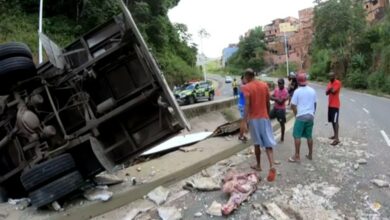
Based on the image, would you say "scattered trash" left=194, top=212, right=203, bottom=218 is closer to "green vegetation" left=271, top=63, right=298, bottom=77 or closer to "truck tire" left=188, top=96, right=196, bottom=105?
"truck tire" left=188, top=96, right=196, bottom=105

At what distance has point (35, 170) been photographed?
6156 mm

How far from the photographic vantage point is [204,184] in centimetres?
695

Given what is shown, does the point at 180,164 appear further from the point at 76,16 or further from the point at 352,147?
the point at 76,16

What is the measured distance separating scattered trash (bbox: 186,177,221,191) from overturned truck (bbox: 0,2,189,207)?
853 millimetres

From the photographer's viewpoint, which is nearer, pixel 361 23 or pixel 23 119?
pixel 23 119

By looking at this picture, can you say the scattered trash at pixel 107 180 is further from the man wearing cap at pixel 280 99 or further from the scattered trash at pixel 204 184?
the man wearing cap at pixel 280 99

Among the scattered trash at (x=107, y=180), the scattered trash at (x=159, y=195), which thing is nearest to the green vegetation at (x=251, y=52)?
the scattered trash at (x=107, y=180)

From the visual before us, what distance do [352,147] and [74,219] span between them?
650 cm

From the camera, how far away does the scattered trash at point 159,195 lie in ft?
21.5

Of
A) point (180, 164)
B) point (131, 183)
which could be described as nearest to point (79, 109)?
point (131, 183)

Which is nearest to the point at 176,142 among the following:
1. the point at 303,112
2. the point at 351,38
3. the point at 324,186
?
the point at 303,112

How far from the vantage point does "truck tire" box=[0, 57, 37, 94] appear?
651 cm

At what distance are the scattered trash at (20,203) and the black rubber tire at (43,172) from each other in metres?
0.45

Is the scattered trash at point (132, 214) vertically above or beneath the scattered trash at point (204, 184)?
above
